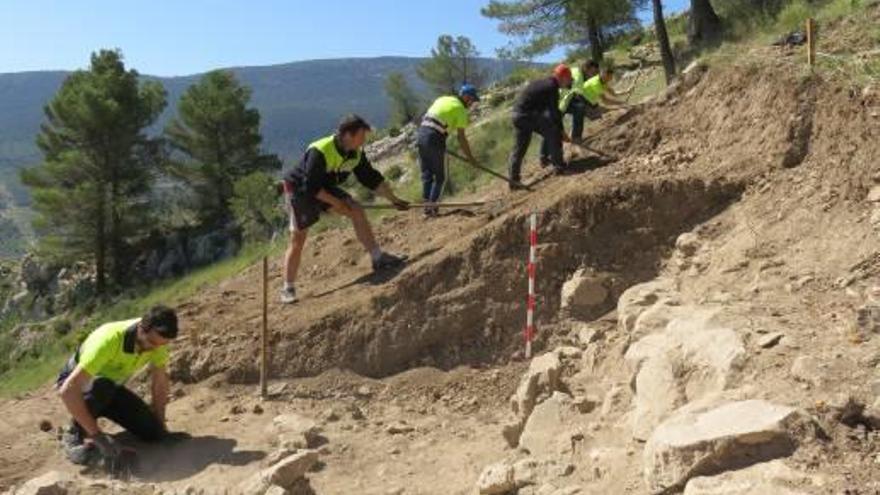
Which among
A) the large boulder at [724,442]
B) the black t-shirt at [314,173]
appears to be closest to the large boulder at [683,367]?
the large boulder at [724,442]

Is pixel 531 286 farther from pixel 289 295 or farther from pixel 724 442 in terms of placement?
pixel 724 442

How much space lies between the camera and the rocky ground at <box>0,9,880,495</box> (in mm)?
3951

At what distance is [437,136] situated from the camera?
9695mm

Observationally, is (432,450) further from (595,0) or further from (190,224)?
(190,224)

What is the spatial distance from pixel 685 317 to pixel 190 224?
34.2 meters

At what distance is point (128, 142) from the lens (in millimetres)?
33719

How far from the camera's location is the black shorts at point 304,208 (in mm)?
7871

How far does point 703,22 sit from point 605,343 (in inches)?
532

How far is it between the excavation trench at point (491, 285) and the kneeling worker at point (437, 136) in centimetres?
196

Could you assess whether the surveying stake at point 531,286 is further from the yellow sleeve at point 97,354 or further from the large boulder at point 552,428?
the yellow sleeve at point 97,354

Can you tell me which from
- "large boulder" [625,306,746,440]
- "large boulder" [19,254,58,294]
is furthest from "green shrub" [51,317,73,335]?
"large boulder" [625,306,746,440]

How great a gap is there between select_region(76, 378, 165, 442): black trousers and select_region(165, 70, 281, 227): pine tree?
3066cm

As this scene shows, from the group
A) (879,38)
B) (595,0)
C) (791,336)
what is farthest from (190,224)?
(791,336)

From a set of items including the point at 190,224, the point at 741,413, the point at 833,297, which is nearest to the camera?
the point at 741,413
